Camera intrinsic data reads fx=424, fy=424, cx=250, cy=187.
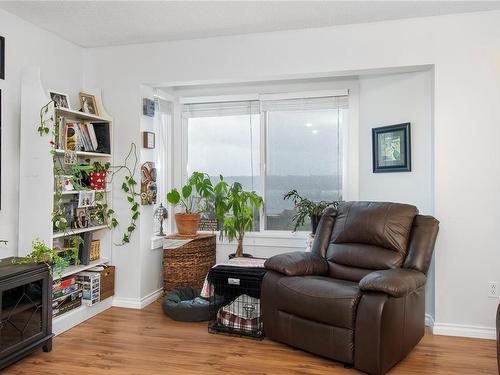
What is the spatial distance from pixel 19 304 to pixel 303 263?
6.21 feet

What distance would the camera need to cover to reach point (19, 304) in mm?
2646

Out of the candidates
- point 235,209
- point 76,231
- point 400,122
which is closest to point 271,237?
point 235,209

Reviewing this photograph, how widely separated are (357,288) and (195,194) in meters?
2.38

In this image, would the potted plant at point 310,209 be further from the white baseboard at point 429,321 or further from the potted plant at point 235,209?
the white baseboard at point 429,321

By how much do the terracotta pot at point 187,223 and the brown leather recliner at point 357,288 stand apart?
4.19 ft

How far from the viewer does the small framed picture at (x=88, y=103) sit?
3.68 meters

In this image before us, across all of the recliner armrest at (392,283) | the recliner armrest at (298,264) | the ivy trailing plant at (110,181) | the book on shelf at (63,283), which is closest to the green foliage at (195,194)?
the ivy trailing plant at (110,181)

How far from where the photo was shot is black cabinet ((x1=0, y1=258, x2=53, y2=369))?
2.52 meters

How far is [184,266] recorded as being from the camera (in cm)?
399

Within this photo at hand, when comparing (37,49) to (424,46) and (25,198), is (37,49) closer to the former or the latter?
(25,198)

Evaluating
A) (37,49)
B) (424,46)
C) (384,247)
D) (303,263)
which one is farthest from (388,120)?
(37,49)

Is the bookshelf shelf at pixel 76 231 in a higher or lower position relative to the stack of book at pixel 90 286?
higher

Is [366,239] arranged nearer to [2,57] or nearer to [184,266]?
[184,266]

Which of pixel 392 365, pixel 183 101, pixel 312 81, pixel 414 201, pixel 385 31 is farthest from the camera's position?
pixel 183 101
